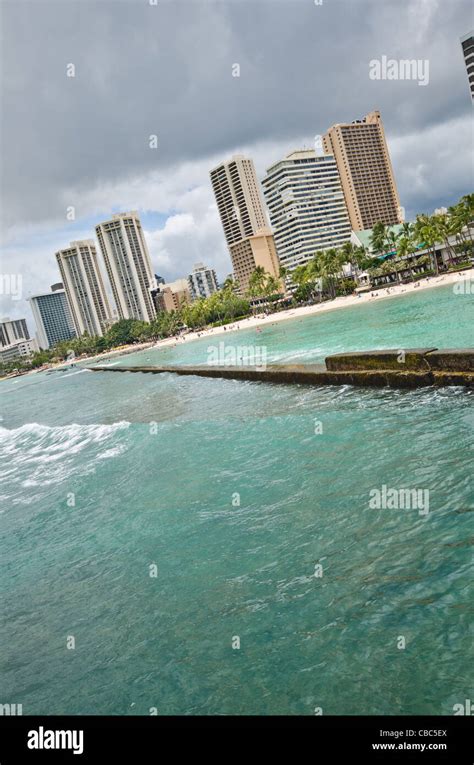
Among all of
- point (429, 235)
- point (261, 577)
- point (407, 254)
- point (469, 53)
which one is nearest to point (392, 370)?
point (261, 577)

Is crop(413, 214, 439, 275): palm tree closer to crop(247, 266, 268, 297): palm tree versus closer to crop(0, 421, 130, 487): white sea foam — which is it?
crop(247, 266, 268, 297): palm tree

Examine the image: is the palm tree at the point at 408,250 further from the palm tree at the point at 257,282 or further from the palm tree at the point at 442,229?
the palm tree at the point at 257,282

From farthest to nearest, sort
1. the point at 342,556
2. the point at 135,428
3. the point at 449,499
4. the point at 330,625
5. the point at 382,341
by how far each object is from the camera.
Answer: the point at 382,341, the point at 135,428, the point at 449,499, the point at 342,556, the point at 330,625

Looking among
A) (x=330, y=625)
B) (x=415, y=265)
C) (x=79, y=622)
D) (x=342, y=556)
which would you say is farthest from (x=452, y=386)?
(x=415, y=265)

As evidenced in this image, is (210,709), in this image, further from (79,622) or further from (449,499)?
(449,499)

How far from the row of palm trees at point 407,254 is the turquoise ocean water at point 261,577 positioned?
9312 cm

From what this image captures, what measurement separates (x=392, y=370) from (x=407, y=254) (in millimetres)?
106086

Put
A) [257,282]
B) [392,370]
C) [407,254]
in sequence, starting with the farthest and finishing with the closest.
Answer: [257,282]
[407,254]
[392,370]

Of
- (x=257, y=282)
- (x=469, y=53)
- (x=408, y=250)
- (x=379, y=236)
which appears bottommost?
(x=408, y=250)

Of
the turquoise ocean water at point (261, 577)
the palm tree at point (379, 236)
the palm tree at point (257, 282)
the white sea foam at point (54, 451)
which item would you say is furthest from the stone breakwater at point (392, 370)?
the palm tree at point (257, 282)

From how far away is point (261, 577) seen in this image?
601 cm

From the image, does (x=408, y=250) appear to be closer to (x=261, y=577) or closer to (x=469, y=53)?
(x=469, y=53)
